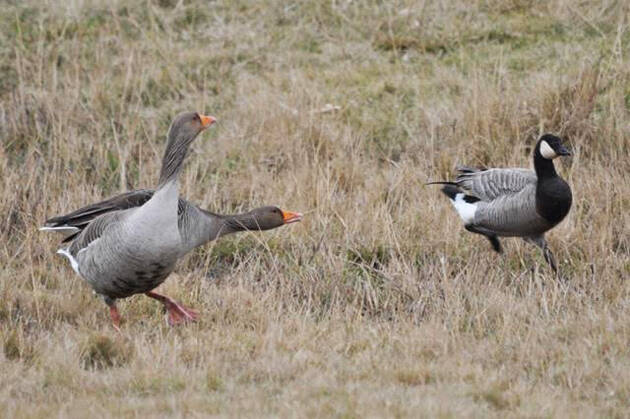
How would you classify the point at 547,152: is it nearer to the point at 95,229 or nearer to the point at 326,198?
the point at 326,198

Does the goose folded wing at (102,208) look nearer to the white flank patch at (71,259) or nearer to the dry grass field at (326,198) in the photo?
the white flank patch at (71,259)

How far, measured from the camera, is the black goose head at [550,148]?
7.00 metres

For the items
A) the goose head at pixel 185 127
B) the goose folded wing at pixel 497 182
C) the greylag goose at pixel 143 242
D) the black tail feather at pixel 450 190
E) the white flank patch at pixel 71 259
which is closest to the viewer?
the greylag goose at pixel 143 242

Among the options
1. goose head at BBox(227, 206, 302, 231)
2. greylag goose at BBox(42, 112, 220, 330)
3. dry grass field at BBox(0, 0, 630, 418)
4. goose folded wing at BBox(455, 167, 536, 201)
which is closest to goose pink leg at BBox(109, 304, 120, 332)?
greylag goose at BBox(42, 112, 220, 330)

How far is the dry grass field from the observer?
5.07m

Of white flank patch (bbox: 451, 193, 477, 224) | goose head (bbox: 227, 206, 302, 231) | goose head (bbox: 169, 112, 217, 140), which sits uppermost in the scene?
goose head (bbox: 169, 112, 217, 140)

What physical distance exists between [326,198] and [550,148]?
1.78 metres

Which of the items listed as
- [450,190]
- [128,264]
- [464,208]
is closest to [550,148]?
[464,208]

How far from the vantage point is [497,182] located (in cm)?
758

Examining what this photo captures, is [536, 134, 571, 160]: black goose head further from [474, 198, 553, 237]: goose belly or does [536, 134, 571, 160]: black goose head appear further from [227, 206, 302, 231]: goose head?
[227, 206, 302, 231]: goose head

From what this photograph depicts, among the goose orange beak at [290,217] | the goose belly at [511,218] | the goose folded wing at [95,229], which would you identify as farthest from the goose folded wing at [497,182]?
the goose folded wing at [95,229]

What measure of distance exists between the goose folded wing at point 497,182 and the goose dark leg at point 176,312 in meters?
2.50

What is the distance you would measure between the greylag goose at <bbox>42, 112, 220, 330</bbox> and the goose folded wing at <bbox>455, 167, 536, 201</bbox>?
2.44 metres

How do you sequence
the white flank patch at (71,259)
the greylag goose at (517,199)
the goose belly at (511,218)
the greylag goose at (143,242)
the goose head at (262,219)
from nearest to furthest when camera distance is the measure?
1. the greylag goose at (143,242)
2. the white flank patch at (71,259)
3. the goose head at (262,219)
4. the greylag goose at (517,199)
5. the goose belly at (511,218)
